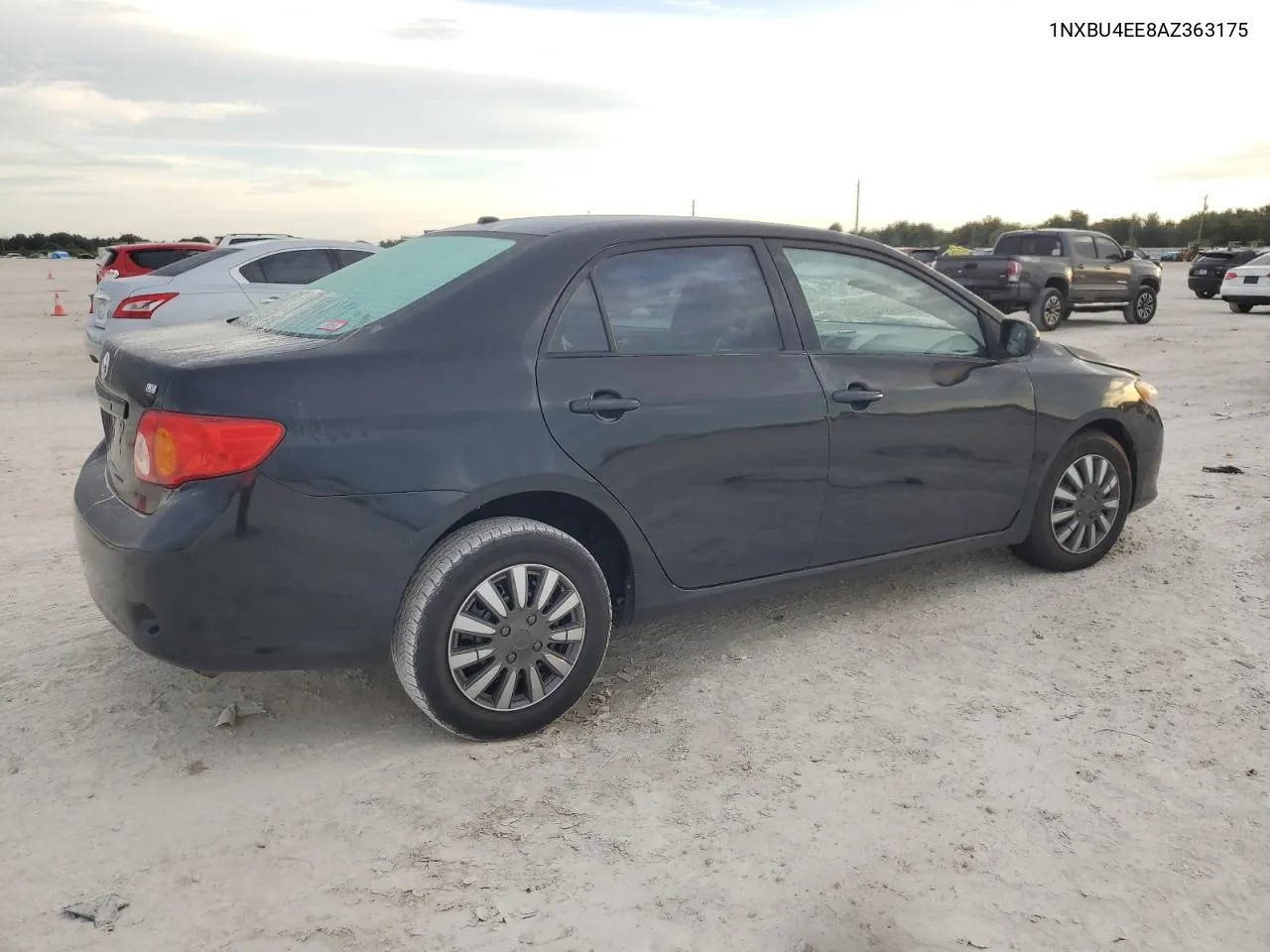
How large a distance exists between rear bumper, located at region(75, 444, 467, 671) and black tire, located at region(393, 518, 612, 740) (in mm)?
87

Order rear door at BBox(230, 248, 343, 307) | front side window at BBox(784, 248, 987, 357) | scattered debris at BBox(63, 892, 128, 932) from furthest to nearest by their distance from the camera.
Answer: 1. rear door at BBox(230, 248, 343, 307)
2. front side window at BBox(784, 248, 987, 357)
3. scattered debris at BBox(63, 892, 128, 932)

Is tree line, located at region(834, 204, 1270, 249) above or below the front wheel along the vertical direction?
above

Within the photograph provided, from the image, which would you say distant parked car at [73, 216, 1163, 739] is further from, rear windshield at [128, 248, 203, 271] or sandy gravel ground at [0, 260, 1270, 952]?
rear windshield at [128, 248, 203, 271]

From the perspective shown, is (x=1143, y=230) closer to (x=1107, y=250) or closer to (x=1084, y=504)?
(x=1107, y=250)

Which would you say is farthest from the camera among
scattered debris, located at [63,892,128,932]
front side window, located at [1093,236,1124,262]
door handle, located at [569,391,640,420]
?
front side window, located at [1093,236,1124,262]

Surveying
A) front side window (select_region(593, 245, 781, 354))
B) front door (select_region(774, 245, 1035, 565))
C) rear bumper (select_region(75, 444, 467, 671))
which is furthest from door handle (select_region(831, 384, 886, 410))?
rear bumper (select_region(75, 444, 467, 671))

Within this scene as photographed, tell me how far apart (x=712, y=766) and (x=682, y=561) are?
0.77 meters

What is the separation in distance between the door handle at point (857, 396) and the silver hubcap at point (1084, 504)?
→ 1.30 m

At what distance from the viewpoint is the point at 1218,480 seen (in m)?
6.89

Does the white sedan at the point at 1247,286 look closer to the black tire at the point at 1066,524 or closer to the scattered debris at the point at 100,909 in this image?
the black tire at the point at 1066,524

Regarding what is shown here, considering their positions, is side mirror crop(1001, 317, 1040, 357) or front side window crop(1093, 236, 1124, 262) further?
front side window crop(1093, 236, 1124, 262)

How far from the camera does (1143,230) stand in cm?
7925

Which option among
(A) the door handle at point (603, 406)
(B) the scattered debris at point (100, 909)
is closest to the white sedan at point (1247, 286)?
(A) the door handle at point (603, 406)

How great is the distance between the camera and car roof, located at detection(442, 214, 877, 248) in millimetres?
3781
